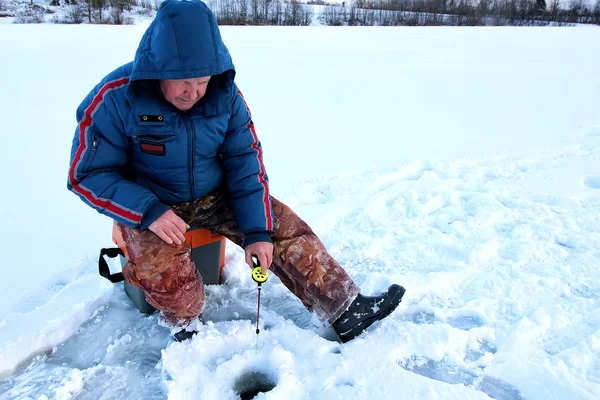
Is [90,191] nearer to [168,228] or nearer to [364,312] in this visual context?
[168,228]

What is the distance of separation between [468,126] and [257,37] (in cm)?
1085

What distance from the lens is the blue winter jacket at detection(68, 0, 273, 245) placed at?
4.57 ft

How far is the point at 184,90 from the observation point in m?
1.49

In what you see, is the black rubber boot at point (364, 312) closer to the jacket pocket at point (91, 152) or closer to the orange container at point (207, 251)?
the orange container at point (207, 251)

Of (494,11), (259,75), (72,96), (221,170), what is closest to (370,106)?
(259,75)

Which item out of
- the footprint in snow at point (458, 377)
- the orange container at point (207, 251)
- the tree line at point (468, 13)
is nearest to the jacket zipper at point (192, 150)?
the orange container at point (207, 251)

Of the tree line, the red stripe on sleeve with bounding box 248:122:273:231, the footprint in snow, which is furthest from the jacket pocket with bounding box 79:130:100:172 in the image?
the tree line

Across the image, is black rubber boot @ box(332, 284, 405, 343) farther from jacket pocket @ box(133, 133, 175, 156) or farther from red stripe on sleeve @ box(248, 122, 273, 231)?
jacket pocket @ box(133, 133, 175, 156)

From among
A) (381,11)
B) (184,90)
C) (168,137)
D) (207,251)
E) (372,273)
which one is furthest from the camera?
(381,11)

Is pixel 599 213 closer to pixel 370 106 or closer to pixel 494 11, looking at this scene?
pixel 370 106

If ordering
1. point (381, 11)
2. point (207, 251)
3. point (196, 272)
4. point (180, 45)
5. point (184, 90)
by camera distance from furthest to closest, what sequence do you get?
point (381, 11), point (207, 251), point (196, 272), point (184, 90), point (180, 45)

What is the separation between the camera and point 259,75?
7.23 metres

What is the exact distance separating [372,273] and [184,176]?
954 millimetres

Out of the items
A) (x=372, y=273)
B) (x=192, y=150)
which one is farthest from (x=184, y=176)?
(x=372, y=273)
